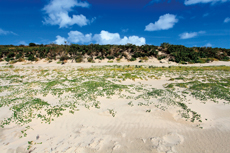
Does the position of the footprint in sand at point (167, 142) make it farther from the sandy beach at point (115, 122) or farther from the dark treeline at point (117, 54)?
the dark treeline at point (117, 54)

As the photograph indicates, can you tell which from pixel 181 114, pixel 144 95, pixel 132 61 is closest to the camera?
pixel 181 114

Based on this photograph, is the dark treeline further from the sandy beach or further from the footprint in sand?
the footprint in sand

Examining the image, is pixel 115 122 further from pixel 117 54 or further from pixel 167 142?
pixel 117 54

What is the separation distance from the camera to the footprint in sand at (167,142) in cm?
441

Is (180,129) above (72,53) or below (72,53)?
below

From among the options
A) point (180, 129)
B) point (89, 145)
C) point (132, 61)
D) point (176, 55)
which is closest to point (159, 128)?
point (180, 129)

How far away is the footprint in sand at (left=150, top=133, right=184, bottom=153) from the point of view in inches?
173

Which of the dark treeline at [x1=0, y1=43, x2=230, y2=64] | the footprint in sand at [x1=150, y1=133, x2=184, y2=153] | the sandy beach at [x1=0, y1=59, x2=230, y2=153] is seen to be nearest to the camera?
the footprint in sand at [x1=150, y1=133, x2=184, y2=153]

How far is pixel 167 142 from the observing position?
4.76 m

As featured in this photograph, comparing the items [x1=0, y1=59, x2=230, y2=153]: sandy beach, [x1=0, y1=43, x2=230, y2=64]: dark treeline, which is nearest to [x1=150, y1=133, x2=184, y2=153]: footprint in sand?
[x1=0, y1=59, x2=230, y2=153]: sandy beach

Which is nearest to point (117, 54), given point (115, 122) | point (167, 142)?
point (115, 122)

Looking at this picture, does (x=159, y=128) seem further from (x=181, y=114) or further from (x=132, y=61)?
(x=132, y=61)

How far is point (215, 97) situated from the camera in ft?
28.5

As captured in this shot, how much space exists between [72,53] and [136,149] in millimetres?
38037
